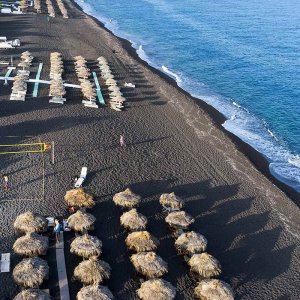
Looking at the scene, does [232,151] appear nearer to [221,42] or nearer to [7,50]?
[7,50]

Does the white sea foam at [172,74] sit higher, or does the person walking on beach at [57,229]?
the person walking on beach at [57,229]

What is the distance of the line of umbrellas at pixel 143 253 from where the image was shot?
61.7 ft

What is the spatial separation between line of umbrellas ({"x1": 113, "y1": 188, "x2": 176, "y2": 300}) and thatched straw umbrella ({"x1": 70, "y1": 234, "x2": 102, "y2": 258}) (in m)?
1.76

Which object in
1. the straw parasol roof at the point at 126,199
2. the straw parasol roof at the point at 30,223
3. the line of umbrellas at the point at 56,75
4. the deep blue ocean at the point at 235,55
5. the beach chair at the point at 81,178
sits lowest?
the deep blue ocean at the point at 235,55

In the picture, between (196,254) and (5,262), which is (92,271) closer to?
(5,262)

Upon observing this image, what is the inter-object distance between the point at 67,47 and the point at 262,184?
3768 centimetres

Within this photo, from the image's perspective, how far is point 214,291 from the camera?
19.0 meters

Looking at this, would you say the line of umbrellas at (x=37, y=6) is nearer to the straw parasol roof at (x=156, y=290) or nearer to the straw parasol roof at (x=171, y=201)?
the straw parasol roof at (x=171, y=201)

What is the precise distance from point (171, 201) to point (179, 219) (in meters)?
1.94

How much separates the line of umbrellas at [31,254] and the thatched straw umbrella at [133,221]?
4.49 m

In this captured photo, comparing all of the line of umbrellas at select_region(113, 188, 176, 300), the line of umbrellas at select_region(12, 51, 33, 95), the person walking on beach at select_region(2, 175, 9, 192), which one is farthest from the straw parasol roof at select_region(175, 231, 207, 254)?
the line of umbrellas at select_region(12, 51, 33, 95)

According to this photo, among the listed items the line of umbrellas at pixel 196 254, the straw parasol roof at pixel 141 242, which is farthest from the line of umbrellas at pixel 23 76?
the straw parasol roof at pixel 141 242

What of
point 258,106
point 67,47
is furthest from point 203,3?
point 258,106

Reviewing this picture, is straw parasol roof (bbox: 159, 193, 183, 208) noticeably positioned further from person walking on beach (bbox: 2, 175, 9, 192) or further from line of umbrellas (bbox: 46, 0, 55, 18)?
line of umbrellas (bbox: 46, 0, 55, 18)
